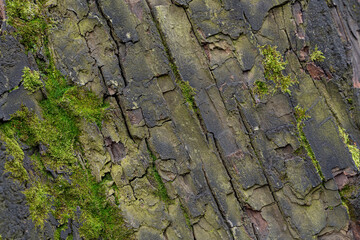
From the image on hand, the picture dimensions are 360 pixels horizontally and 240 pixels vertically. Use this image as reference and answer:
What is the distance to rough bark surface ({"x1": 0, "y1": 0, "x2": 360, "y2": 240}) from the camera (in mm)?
4008

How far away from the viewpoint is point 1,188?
3.55m

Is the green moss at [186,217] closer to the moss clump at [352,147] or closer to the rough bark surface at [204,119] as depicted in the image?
the rough bark surface at [204,119]

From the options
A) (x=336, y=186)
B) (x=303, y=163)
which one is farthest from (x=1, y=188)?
(x=336, y=186)

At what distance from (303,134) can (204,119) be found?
1.27 meters

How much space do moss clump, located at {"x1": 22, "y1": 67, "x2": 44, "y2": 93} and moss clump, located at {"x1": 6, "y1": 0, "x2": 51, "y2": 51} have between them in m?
0.31

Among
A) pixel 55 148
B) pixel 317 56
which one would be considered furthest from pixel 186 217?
pixel 317 56

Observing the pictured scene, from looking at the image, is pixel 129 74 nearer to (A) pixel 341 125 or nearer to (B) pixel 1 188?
(B) pixel 1 188

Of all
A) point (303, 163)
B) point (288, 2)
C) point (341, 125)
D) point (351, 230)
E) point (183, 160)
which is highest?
point (288, 2)

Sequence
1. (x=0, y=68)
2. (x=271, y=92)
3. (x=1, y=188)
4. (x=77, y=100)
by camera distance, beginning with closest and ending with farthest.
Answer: (x=1, y=188) → (x=0, y=68) → (x=77, y=100) → (x=271, y=92)

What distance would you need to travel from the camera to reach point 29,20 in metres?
4.06

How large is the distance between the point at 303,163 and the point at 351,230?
107cm

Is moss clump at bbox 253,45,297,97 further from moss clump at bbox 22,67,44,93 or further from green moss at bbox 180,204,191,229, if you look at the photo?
moss clump at bbox 22,67,44,93

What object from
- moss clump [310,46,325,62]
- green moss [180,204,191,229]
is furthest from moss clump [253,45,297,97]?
green moss [180,204,191,229]

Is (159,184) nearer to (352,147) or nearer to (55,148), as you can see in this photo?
(55,148)
